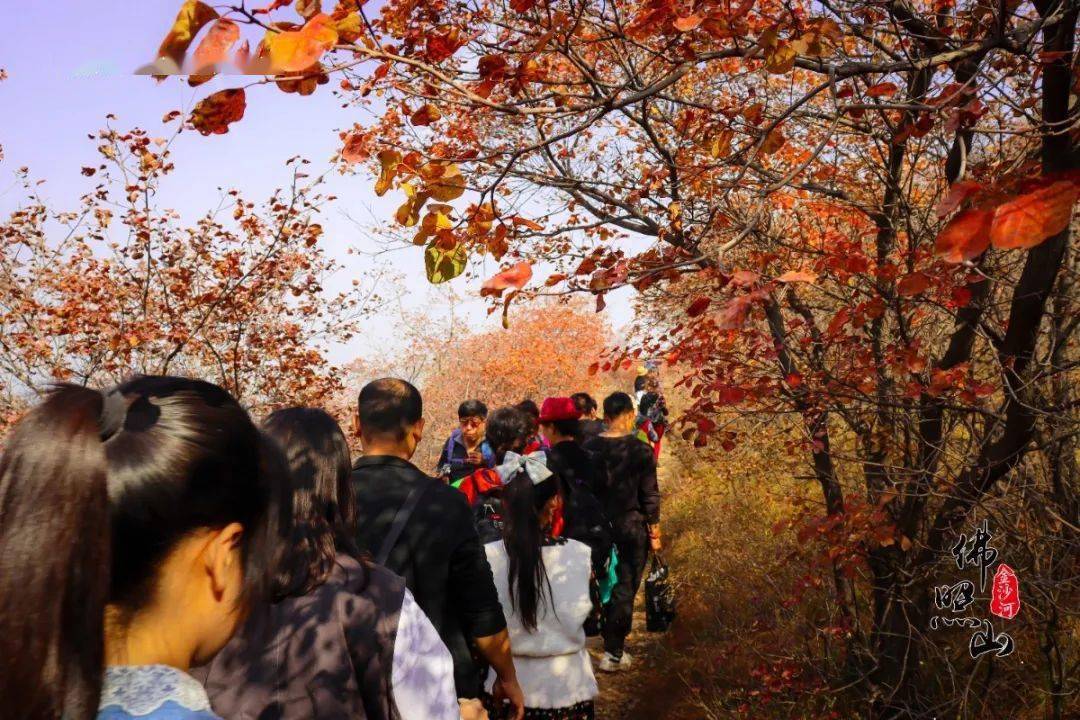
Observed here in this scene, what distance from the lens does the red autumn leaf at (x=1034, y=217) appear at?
4.89 feet

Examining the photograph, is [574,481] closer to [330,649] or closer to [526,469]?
[526,469]

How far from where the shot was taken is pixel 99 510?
1.00 metres

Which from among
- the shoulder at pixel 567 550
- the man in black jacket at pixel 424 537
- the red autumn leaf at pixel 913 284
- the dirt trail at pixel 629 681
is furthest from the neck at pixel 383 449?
the dirt trail at pixel 629 681

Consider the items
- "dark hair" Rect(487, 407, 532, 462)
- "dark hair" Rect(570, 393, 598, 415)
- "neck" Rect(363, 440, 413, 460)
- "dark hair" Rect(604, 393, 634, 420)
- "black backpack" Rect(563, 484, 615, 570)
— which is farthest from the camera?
"dark hair" Rect(570, 393, 598, 415)

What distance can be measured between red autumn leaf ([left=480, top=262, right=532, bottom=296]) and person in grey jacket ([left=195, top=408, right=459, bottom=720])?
0.65 metres

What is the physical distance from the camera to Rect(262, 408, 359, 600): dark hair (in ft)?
6.68

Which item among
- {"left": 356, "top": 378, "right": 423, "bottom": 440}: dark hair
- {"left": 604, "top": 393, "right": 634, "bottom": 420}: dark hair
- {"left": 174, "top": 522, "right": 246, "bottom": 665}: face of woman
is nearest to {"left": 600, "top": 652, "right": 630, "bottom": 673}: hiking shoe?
{"left": 604, "top": 393, "right": 634, "bottom": 420}: dark hair

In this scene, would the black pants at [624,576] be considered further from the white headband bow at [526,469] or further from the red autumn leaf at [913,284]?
the red autumn leaf at [913,284]

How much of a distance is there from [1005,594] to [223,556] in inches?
121

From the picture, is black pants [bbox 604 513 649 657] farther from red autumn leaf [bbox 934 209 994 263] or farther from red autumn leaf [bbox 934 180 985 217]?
red autumn leaf [bbox 934 209 994 263]

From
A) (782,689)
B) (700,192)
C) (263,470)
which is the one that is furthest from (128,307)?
(263,470)

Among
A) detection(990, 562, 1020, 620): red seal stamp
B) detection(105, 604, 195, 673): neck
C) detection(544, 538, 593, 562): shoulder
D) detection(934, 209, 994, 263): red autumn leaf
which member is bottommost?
detection(990, 562, 1020, 620): red seal stamp


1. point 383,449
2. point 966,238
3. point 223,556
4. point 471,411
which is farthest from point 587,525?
point 223,556

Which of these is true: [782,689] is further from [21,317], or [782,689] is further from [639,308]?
[21,317]
